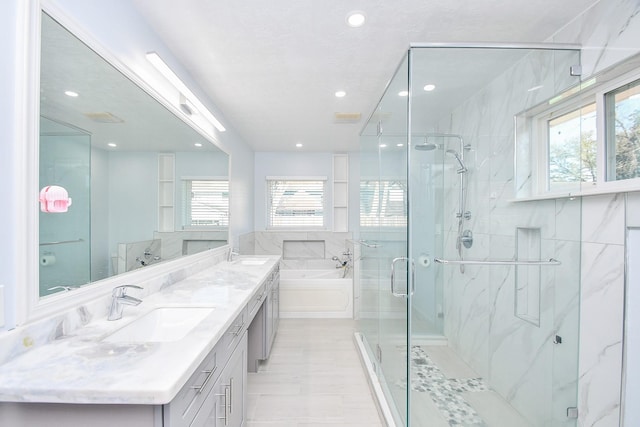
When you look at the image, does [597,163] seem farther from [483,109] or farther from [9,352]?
[9,352]

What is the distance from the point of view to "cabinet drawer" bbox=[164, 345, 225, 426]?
2.89 ft

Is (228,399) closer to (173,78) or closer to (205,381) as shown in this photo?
(205,381)

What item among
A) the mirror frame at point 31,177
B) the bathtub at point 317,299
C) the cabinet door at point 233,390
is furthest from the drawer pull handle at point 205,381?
the bathtub at point 317,299

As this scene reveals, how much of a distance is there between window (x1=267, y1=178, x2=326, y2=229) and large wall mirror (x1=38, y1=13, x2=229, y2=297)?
269cm

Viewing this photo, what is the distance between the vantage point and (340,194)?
5.03m

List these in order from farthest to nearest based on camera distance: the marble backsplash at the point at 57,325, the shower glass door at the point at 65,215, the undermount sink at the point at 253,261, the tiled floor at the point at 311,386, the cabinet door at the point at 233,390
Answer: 1. the undermount sink at the point at 253,261
2. the tiled floor at the point at 311,386
3. the cabinet door at the point at 233,390
4. the shower glass door at the point at 65,215
5. the marble backsplash at the point at 57,325

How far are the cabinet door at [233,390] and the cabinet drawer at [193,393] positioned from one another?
12cm

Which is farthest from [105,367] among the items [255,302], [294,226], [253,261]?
[294,226]

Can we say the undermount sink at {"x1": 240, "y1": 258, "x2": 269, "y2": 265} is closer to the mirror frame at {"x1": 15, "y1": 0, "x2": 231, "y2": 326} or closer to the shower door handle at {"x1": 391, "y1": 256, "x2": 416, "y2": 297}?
the shower door handle at {"x1": 391, "y1": 256, "x2": 416, "y2": 297}

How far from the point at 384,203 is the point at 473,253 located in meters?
0.75

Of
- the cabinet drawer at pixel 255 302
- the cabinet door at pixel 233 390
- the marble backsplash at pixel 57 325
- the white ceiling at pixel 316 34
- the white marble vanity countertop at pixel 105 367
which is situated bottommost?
the cabinet door at pixel 233 390

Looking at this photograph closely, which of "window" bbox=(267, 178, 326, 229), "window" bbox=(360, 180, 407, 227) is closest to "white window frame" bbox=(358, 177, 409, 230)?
"window" bbox=(360, 180, 407, 227)

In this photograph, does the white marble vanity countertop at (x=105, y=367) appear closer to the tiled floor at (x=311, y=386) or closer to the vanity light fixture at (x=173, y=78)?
the tiled floor at (x=311, y=386)

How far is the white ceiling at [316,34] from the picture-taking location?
158cm
